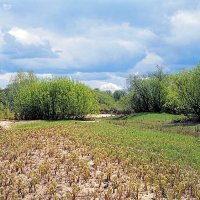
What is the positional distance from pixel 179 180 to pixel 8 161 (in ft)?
22.8

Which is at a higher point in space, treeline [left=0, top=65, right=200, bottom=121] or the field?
treeline [left=0, top=65, right=200, bottom=121]

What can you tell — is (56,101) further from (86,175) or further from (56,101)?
(86,175)

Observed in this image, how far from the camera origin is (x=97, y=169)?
14633 millimetres

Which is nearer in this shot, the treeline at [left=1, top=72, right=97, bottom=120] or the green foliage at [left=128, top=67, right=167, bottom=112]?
the treeline at [left=1, top=72, right=97, bottom=120]

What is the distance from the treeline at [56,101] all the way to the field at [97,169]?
29.9m

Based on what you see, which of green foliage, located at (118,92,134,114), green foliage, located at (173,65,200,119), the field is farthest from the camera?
green foliage, located at (118,92,134,114)

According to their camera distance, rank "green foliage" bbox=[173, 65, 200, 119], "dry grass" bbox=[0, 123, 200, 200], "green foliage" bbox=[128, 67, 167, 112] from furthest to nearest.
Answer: "green foliage" bbox=[128, 67, 167, 112]
"green foliage" bbox=[173, 65, 200, 119]
"dry grass" bbox=[0, 123, 200, 200]

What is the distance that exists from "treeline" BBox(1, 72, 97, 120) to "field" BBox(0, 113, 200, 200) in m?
29.9

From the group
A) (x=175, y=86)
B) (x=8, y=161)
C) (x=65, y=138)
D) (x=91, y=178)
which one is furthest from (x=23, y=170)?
(x=175, y=86)

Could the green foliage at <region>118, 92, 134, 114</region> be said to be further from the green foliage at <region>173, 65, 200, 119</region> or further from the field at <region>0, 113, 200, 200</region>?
the field at <region>0, 113, 200, 200</region>

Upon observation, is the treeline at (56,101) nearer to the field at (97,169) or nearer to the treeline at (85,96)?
the treeline at (85,96)

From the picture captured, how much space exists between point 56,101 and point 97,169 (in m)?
37.6

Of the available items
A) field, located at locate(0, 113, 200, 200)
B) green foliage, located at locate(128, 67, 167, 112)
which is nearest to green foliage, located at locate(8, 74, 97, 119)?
green foliage, located at locate(128, 67, 167, 112)

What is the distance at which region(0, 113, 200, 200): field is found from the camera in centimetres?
1215
